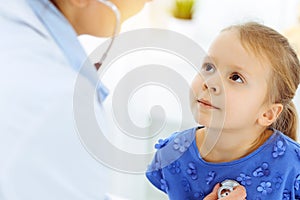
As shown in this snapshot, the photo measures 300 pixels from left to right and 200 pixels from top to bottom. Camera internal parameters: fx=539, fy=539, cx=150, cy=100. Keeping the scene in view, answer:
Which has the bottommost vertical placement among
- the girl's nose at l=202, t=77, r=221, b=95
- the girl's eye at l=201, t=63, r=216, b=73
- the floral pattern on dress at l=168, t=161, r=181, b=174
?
the floral pattern on dress at l=168, t=161, r=181, b=174

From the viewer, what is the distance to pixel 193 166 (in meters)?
1.12

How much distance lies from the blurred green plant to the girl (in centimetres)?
123

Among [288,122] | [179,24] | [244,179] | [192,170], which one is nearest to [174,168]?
[192,170]

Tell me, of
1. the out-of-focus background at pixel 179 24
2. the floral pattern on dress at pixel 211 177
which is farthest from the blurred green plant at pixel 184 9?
the floral pattern on dress at pixel 211 177

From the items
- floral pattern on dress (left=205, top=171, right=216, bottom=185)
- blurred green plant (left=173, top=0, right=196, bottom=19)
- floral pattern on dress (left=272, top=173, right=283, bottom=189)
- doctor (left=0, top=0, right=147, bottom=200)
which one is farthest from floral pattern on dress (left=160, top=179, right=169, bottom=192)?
blurred green plant (left=173, top=0, right=196, bottom=19)

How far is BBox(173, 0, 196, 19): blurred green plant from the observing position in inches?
90.9

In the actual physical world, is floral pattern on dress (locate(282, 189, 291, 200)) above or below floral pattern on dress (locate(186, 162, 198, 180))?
above

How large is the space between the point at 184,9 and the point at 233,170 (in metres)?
1.36

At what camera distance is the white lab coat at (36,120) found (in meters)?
0.72

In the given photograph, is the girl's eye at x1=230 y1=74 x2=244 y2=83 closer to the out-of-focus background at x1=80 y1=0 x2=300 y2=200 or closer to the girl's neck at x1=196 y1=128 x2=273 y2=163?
the girl's neck at x1=196 y1=128 x2=273 y2=163

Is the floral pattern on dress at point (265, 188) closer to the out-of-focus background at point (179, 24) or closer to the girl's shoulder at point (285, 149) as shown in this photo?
the girl's shoulder at point (285, 149)

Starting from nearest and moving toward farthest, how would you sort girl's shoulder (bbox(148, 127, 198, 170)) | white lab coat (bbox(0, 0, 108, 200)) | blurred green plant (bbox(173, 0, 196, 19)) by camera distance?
white lab coat (bbox(0, 0, 108, 200))
girl's shoulder (bbox(148, 127, 198, 170))
blurred green plant (bbox(173, 0, 196, 19))

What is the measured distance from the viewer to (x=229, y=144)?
3.70 ft

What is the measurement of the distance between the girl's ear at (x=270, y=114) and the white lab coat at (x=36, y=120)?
1.45 feet
